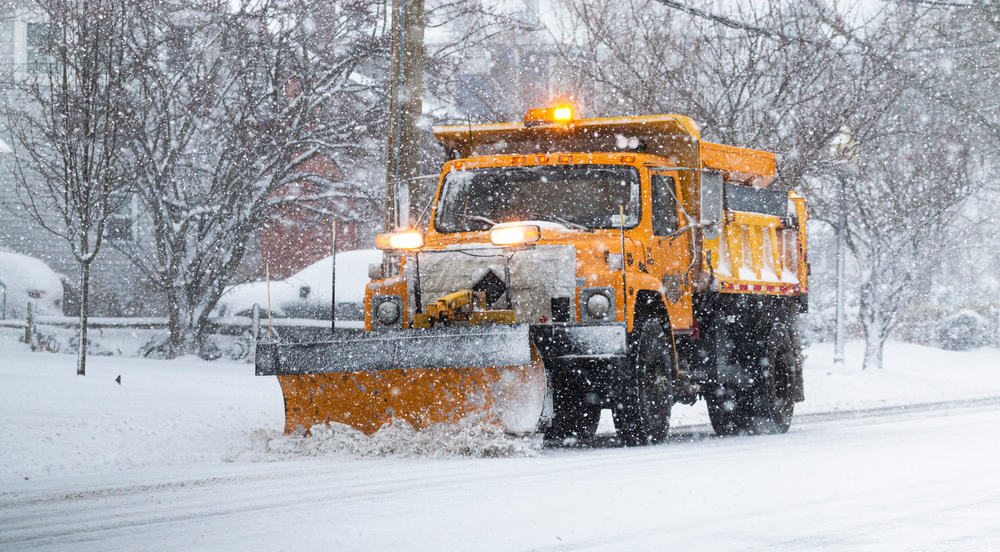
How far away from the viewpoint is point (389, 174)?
13.2 metres

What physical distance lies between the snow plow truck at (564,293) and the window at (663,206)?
2cm

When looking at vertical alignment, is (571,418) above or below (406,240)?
below

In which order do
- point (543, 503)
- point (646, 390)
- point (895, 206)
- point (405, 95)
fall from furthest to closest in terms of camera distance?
1. point (895, 206)
2. point (405, 95)
3. point (646, 390)
4. point (543, 503)

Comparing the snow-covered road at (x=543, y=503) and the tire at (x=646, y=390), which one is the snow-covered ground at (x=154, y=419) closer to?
the snow-covered road at (x=543, y=503)

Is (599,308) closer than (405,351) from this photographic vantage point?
No

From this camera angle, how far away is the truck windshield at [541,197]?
10875 millimetres

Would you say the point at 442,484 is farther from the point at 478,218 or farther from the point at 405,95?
the point at 405,95

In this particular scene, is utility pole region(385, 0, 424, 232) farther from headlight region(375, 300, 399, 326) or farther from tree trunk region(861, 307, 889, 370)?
tree trunk region(861, 307, 889, 370)

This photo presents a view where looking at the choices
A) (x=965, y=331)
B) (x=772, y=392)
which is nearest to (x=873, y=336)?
(x=965, y=331)

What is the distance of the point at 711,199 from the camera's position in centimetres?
1127

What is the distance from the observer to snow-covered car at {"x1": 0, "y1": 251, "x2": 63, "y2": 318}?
2550 centimetres

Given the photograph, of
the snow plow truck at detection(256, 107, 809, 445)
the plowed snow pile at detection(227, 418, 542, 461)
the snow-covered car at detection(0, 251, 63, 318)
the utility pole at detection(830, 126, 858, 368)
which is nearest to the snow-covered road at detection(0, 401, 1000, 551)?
the plowed snow pile at detection(227, 418, 542, 461)

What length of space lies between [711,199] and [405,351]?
10.9 ft

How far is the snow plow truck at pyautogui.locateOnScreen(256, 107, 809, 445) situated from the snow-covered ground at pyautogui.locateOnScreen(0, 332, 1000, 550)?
1.34 feet
